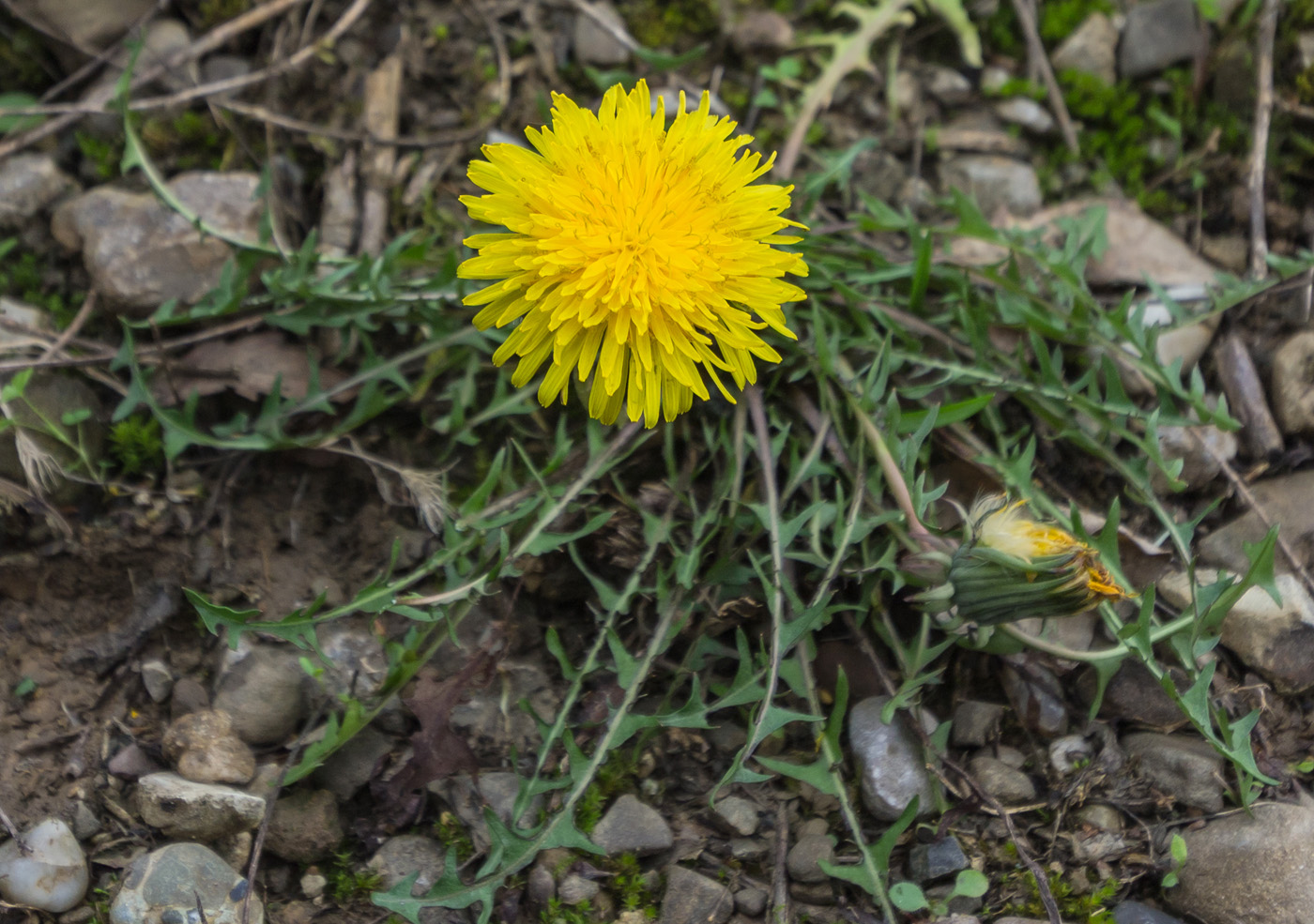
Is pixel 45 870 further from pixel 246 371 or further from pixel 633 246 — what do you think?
pixel 633 246

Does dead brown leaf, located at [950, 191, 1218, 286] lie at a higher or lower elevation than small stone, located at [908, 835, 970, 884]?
higher

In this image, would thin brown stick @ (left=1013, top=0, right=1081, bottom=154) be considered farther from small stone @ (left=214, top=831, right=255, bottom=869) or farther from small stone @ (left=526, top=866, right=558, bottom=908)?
small stone @ (left=214, top=831, right=255, bottom=869)

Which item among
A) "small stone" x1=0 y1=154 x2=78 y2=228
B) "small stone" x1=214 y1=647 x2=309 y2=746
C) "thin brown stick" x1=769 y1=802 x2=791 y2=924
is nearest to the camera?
"thin brown stick" x1=769 y1=802 x2=791 y2=924

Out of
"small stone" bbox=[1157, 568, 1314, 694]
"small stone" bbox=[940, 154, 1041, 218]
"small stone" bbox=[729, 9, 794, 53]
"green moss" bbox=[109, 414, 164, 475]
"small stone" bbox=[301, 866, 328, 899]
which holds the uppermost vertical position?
"small stone" bbox=[729, 9, 794, 53]

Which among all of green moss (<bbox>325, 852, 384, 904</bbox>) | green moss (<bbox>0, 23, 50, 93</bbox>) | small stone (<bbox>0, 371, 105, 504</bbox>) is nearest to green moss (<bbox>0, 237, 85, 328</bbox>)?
small stone (<bbox>0, 371, 105, 504</bbox>)

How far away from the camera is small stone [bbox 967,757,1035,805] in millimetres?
2375

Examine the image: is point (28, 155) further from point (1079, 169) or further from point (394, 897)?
point (1079, 169)

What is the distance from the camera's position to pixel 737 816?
236cm

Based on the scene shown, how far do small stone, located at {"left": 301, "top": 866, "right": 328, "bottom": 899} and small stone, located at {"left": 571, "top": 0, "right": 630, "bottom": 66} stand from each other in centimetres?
292

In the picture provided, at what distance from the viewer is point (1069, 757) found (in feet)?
7.98

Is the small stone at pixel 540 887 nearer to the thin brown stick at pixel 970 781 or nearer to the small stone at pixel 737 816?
the small stone at pixel 737 816

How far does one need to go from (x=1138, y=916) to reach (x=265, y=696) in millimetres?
2362

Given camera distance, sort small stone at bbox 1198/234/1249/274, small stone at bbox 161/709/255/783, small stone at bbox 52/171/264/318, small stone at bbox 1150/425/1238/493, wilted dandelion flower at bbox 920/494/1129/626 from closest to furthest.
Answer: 1. wilted dandelion flower at bbox 920/494/1129/626
2. small stone at bbox 161/709/255/783
3. small stone at bbox 1150/425/1238/493
4. small stone at bbox 52/171/264/318
5. small stone at bbox 1198/234/1249/274

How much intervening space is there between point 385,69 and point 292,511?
1769 mm
